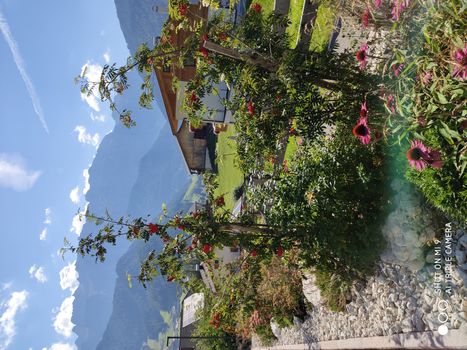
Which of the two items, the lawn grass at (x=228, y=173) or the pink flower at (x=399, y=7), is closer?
the pink flower at (x=399, y=7)

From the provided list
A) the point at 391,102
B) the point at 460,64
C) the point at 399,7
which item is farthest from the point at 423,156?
the point at 399,7

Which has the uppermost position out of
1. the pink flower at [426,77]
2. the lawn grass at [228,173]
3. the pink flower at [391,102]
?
the lawn grass at [228,173]

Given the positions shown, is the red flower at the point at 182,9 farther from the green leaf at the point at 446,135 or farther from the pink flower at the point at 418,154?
the green leaf at the point at 446,135

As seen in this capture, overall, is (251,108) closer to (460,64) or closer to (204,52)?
(204,52)

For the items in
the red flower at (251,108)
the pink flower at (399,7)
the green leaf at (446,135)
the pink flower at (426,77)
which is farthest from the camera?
the red flower at (251,108)

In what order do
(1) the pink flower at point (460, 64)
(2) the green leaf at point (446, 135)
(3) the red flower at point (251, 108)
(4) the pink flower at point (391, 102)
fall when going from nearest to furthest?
1. (1) the pink flower at point (460, 64)
2. (2) the green leaf at point (446, 135)
3. (4) the pink flower at point (391, 102)
4. (3) the red flower at point (251, 108)

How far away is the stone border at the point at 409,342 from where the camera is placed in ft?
20.1

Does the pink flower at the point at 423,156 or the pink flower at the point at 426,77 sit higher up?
the pink flower at the point at 426,77

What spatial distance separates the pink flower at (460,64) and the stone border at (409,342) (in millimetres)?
3645

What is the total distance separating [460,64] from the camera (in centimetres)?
434

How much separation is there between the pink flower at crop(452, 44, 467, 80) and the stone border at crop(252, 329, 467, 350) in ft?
12.0

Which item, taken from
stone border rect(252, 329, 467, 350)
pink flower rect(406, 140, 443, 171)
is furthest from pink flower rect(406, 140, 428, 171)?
stone border rect(252, 329, 467, 350)

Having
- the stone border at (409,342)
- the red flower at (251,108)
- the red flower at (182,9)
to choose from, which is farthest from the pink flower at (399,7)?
the stone border at (409,342)

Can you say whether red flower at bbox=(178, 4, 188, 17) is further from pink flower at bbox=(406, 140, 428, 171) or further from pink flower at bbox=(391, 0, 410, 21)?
pink flower at bbox=(406, 140, 428, 171)
